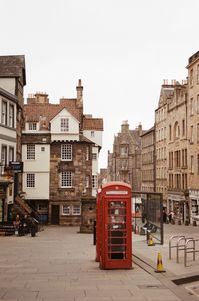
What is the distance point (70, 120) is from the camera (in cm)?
5150

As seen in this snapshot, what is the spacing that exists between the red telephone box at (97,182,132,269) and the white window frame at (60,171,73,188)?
114ft

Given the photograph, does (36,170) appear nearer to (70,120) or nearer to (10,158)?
(70,120)

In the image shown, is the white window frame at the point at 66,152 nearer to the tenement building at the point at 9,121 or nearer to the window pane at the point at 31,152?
the window pane at the point at 31,152

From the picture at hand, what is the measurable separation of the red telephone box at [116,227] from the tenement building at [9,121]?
58.9 ft

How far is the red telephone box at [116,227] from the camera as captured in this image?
647 inches

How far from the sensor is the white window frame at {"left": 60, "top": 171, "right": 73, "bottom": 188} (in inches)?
2030

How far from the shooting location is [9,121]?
37.5m

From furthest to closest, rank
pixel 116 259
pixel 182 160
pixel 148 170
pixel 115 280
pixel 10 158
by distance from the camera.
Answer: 1. pixel 148 170
2. pixel 182 160
3. pixel 10 158
4. pixel 116 259
5. pixel 115 280

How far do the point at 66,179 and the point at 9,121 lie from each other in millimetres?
15405

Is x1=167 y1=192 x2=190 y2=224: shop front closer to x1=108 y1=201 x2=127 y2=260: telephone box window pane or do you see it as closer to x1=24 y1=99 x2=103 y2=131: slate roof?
x1=24 y1=99 x2=103 y2=131: slate roof

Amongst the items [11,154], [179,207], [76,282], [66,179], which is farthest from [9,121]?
[179,207]

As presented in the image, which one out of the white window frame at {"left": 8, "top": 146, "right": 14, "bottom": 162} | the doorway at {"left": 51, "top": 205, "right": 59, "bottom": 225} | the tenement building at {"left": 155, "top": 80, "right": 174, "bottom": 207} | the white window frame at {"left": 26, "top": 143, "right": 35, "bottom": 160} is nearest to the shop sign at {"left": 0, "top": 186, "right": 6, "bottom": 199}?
the white window frame at {"left": 8, "top": 146, "right": 14, "bottom": 162}

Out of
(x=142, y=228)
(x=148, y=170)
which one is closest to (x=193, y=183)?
(x=142, y=228)

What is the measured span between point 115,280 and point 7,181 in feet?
67.6
